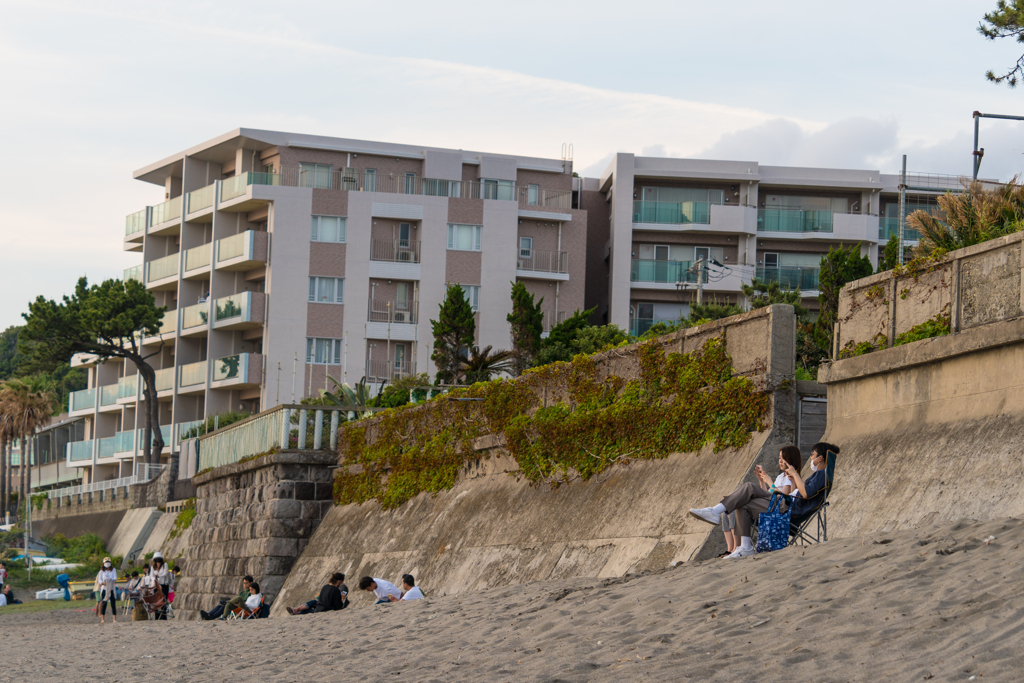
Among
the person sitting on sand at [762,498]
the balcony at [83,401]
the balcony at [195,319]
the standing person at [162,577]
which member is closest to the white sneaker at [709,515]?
the person sitting on sand at [762,498]

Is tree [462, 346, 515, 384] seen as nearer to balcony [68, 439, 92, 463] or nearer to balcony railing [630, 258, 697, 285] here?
balcony railing [630, 258, 697, 285]

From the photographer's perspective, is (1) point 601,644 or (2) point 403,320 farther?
(2) point 403,320

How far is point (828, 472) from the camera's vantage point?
1098 cm

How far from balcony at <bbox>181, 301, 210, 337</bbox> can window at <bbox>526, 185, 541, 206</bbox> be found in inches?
591

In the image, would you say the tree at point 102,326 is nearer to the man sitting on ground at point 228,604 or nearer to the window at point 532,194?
the window at point 532,194

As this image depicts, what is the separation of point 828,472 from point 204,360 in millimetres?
45623

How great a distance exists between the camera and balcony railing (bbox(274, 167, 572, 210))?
162 ft

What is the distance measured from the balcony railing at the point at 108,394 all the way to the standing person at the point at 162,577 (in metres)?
35.2

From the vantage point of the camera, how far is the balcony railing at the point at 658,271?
52062mm

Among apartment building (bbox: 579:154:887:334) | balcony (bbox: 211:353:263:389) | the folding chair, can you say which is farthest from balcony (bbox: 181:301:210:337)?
the folding chair

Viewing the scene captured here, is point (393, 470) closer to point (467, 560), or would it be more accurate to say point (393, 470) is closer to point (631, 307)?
point (467, 560)

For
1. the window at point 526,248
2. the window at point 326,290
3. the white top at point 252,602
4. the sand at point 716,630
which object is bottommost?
the white top at point 252,602

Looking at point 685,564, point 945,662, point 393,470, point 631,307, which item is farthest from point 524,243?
point 945,662

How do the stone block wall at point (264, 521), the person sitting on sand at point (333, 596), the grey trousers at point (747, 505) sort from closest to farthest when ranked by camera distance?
the grey trousers at point (747, 505), the person sitting on sand at point (333, 596), the stone block wall at point (264, 521)
